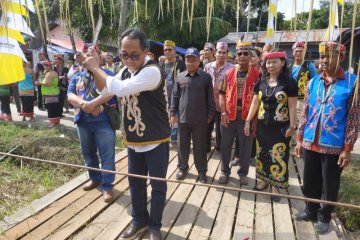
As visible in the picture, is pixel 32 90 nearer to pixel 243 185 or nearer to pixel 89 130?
pixel 89 130

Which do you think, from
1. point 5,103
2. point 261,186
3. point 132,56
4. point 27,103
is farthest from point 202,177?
point 5,103

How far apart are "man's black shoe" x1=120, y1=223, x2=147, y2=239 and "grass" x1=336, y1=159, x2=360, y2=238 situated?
2.07m

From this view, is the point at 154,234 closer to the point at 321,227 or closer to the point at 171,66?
the point at 321,227

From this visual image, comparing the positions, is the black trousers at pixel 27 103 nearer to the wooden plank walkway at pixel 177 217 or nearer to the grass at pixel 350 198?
the wooden plank walkway at pixel 177 217

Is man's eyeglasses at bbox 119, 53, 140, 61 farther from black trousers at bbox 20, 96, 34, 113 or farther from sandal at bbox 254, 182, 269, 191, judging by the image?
black trousers at bbox 20, 96, 34, 113

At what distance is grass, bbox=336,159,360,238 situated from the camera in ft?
10.5

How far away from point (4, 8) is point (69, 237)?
1.76m

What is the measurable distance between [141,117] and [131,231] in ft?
3.13

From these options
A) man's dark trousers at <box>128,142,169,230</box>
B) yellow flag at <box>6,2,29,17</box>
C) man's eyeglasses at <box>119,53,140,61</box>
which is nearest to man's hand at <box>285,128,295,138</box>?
man's dark trousers at <box>128,142,169,230</box>

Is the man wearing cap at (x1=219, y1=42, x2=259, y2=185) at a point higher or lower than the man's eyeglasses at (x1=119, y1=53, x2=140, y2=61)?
lower

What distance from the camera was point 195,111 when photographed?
148 inches

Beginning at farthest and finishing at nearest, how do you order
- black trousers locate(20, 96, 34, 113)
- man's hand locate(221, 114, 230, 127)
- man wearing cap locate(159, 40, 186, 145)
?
black trousers locate(20, 96, 34, 113)
man wearing cap locate(159, 40, 186, 145)
man's hand locate(221, 114, 230, 127)

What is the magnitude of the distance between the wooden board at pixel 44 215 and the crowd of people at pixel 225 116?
0.55 ft

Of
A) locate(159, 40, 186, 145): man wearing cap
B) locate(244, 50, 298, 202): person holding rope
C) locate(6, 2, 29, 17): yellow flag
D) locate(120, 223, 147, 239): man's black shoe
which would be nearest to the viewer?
locate(6, 2, 29, 17): yellow flag
